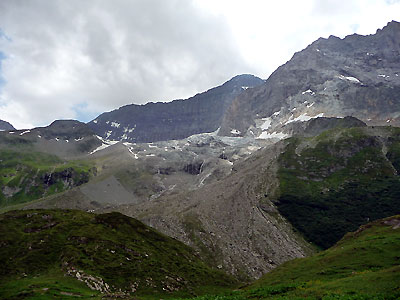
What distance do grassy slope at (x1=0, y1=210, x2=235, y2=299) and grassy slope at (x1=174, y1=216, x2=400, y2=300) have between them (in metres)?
23.0

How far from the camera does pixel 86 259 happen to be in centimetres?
7750

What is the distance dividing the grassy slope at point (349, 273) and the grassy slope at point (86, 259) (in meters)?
23.0

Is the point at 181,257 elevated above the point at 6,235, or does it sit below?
below

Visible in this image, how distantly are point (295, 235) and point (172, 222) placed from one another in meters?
60.3

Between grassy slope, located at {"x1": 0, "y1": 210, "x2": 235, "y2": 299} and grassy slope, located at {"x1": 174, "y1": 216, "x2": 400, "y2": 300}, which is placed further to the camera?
Answer: grassy slope, located at {"x1": 0, "y1": 210, "x2": 235, "y2": 299}

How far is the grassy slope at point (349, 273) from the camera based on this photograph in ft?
113

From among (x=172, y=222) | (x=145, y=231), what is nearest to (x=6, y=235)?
(x=145, y=231)

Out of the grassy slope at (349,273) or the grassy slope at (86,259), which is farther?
the grassy slope at (86,259)

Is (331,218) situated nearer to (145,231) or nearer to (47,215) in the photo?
(145,231)

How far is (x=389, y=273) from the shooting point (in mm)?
36750

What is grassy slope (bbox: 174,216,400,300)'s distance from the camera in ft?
113

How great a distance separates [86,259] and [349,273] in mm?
52564

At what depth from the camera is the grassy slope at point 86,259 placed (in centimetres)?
6512

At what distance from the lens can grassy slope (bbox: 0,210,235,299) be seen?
6512 cm
